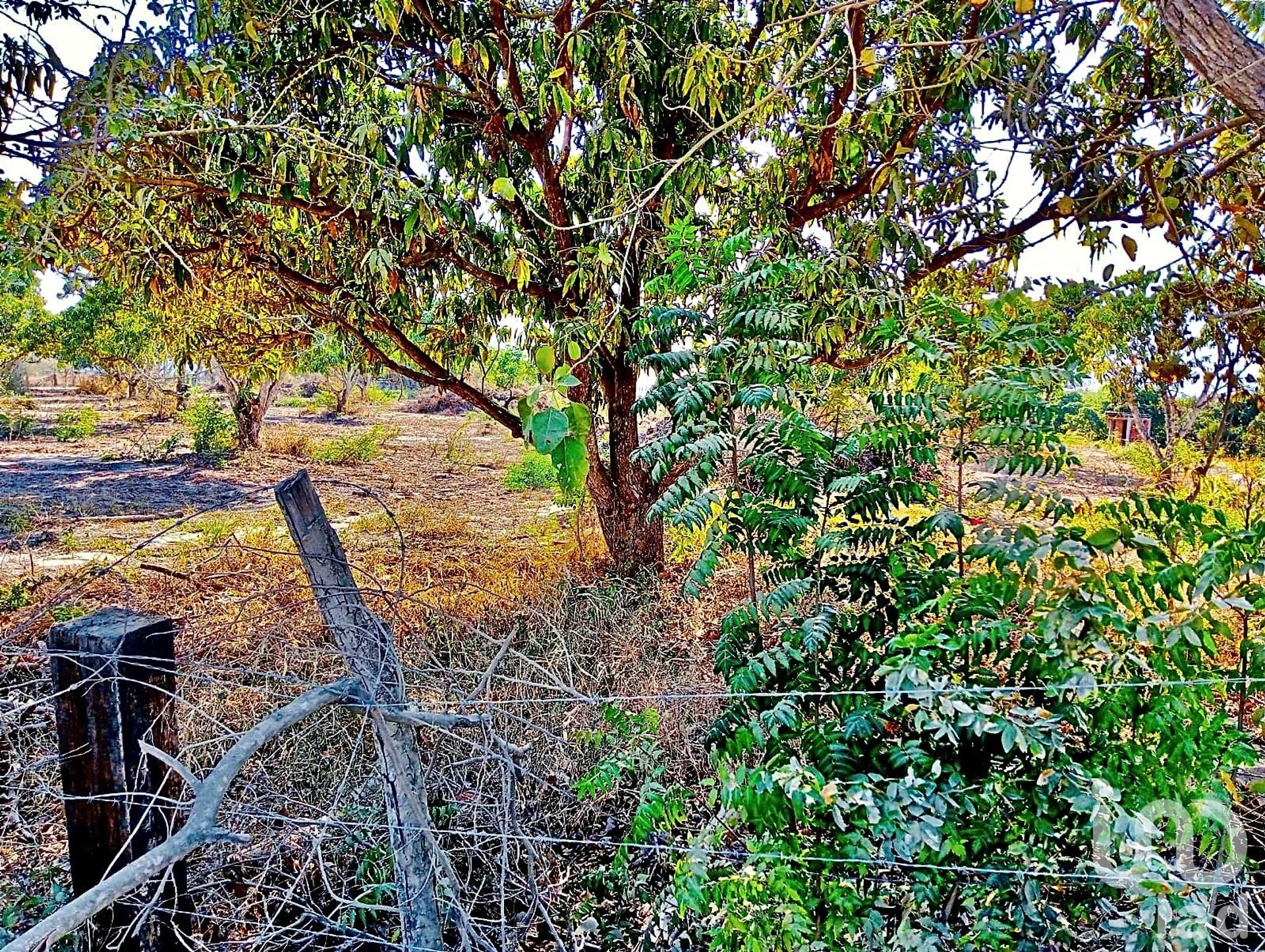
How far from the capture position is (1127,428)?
4.63 m

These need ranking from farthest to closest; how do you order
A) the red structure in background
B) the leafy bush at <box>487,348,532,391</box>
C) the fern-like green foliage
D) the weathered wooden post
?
1. the leafy bush at <box>487,348,532,391</box>
2. the red structure in background
3. the weathered wooden post
4. the fern-like green foliage

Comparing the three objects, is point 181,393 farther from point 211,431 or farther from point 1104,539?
point 1104,539

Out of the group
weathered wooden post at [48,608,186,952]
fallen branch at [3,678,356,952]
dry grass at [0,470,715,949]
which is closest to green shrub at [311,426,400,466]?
dry grass at [0,470,715,949]

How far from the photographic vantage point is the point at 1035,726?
3.74 ft

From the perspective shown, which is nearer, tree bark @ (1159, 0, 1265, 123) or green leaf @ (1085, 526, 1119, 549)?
green leaf @ (1085, 526, 1119, 549)

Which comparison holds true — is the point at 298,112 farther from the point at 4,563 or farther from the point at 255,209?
the point at 4,563

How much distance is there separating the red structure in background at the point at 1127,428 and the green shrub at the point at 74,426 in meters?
7.95

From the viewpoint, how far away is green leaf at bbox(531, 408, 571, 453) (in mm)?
824

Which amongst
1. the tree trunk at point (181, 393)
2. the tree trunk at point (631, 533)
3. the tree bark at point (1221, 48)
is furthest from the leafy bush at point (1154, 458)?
the tree trunk at point (181, 393)

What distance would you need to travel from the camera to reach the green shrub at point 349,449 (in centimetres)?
656

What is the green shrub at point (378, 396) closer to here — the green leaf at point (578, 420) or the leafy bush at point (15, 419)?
the leafy bush at point (15, 419)

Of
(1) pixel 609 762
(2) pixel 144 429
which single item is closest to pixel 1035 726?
(1) pixel 609 762

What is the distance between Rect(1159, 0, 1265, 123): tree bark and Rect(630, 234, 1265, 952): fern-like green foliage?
0.53 m

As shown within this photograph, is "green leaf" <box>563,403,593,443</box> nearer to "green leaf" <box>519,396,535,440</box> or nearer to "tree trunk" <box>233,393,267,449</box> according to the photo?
"green leaf" <box>519,396,535,440</box>
